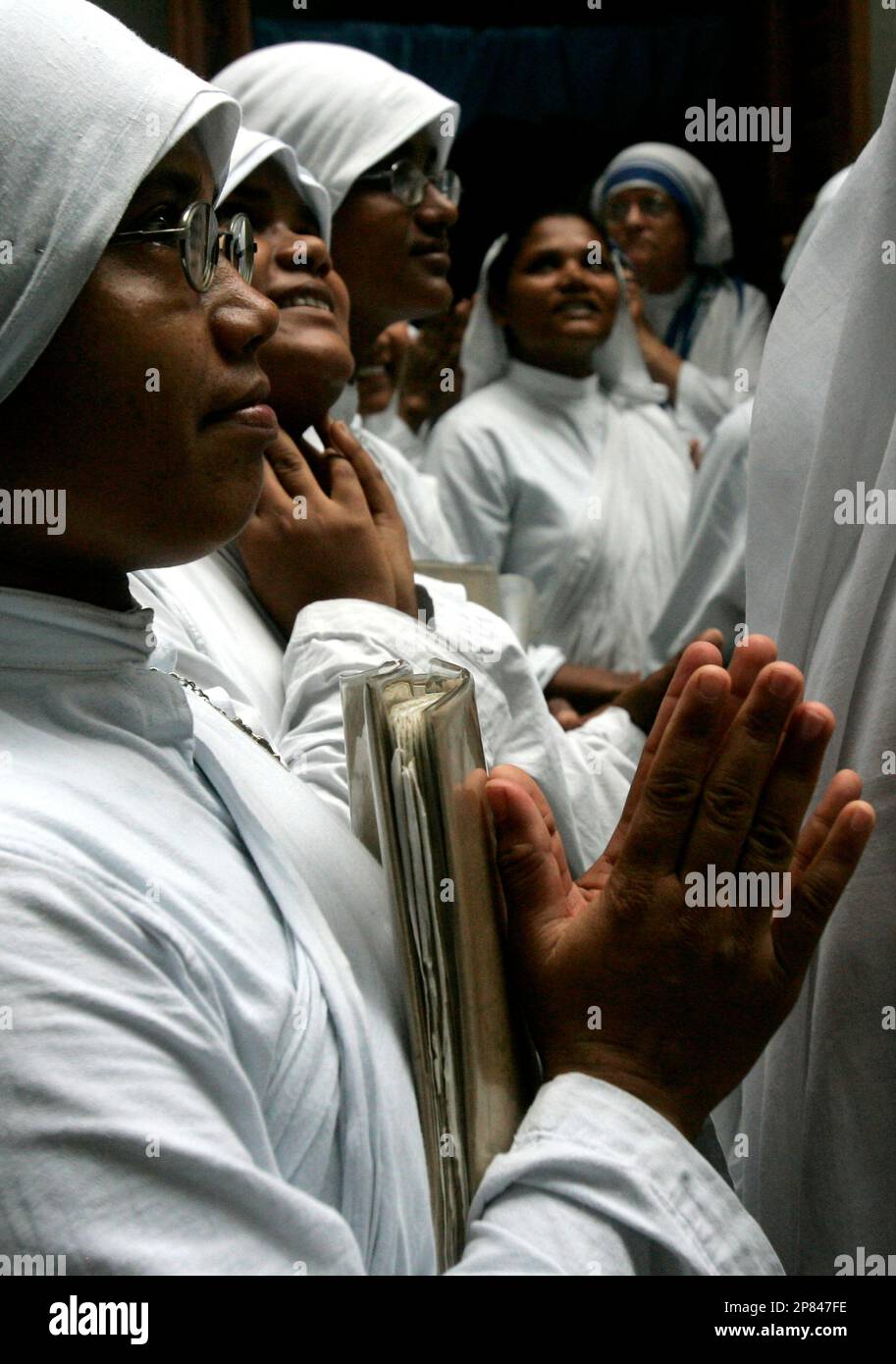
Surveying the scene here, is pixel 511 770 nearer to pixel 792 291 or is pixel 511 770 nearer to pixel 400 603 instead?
pixel 792 291

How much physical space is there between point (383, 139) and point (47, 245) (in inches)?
57.4

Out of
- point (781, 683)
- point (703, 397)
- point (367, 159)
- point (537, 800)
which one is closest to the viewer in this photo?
A: point (781, 683)

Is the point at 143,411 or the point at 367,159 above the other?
the point at 367,159

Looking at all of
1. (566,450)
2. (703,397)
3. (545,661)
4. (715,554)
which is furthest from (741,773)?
(703,397)

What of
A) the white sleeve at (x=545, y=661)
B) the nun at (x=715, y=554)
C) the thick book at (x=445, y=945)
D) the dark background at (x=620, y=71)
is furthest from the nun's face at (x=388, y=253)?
the dark background at (x=620, y=71)

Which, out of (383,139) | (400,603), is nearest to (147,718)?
(400,603)

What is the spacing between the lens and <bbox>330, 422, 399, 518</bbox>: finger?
65.9 inches

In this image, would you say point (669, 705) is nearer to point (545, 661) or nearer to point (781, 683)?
point (781, 683)

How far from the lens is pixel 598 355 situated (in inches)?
157

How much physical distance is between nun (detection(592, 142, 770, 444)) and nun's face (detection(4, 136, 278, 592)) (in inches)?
180

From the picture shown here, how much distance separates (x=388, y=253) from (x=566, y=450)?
1.54 metres

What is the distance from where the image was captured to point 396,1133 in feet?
2.99

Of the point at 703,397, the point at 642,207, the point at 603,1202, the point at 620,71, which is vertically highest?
the point at 620,71

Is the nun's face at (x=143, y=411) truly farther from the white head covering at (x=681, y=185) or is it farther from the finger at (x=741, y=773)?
the white head covering at (x=681, y=185)
